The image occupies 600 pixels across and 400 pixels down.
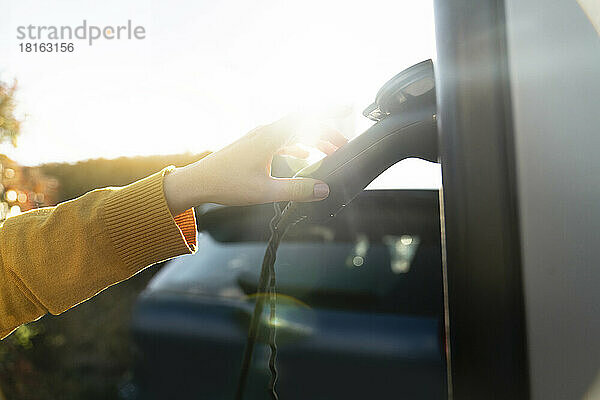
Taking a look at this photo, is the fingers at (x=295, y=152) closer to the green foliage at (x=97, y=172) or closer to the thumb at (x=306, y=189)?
the thumb at (x=306, y=189)

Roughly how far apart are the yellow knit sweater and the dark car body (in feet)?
3.58

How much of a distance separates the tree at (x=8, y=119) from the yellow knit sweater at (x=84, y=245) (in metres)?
3.93

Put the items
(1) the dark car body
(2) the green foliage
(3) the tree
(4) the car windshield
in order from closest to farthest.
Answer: (1) the dark car body < (4) the car windshield < (3) the tree < (2) the green foliage

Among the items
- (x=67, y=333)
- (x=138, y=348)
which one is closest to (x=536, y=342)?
(x=138, y=348)

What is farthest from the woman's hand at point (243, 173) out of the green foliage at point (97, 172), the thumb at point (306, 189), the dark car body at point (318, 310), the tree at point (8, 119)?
the green foliage at point (97, 172)

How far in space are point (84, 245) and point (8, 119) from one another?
161 inches

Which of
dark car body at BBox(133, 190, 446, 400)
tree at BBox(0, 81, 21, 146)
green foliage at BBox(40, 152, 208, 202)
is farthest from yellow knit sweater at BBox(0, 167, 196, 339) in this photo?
green foliage at BBox(40, 152, 208, 202)

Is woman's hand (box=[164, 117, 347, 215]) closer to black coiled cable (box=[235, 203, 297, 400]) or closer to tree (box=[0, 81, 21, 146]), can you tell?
black coiled cable (box=[235, 203, 297, 400])

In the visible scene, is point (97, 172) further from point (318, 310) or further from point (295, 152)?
point (295, 152)

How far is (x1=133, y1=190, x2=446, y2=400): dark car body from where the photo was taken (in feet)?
6.38

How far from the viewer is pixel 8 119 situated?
14.9ft

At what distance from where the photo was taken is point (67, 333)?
5.42 metres

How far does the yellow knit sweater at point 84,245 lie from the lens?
0.97 meters

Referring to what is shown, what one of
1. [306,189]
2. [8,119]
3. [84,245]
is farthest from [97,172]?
[306,189]
